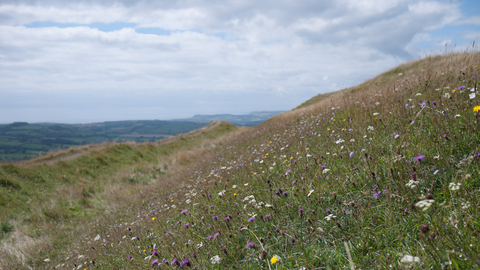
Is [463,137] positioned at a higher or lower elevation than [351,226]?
higher

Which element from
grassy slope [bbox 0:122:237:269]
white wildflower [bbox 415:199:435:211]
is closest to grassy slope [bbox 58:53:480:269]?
white wildflower [bbox 415:199:435:211]

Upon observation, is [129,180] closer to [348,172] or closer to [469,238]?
[348,172]

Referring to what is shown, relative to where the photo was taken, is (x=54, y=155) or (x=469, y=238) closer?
(x=469, y=238)

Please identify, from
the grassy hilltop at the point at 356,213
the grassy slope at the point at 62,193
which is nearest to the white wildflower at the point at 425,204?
the grassy hilltop at the point at 356,213

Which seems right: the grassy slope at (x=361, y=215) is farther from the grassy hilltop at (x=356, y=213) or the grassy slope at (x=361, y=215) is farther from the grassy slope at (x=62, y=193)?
the grassy slope at (x=62, y=193)

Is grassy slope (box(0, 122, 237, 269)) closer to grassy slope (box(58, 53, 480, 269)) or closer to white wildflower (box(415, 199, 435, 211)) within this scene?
grassy slope (box(58, 53, 480, 269))

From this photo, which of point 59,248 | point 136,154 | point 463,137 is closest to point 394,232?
point 463,137

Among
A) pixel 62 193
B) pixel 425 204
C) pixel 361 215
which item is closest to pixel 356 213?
pixel 361 215

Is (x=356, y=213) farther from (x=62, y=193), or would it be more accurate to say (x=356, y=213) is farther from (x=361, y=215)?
(x=62, y=193)

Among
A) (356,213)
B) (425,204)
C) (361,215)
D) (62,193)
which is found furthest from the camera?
(62,193)

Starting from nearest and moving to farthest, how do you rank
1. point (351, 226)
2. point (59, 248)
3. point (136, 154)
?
1. point (351, 226)
2. point (59, 248)
3. point (136, 154)

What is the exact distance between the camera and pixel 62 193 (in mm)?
11922

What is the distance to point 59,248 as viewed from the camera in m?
6.80

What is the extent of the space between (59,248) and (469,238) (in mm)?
8879
